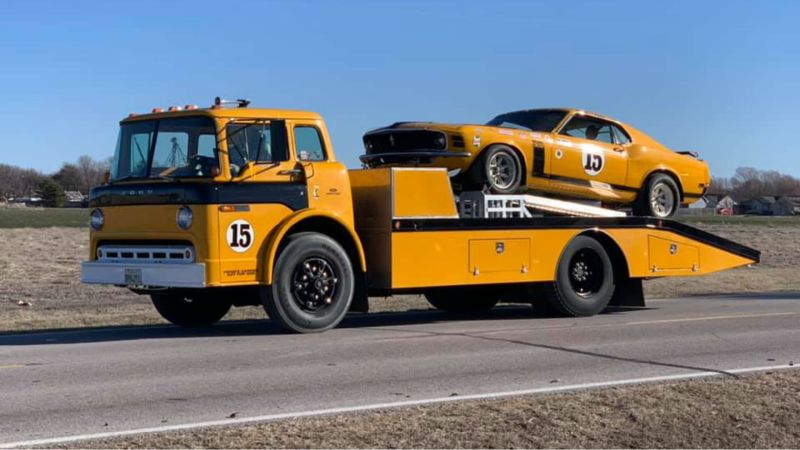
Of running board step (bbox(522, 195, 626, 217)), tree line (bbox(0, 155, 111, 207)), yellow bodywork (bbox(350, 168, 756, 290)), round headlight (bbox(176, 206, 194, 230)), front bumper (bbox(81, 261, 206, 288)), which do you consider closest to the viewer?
front bumper (bbox(81, 261, 206, 288))

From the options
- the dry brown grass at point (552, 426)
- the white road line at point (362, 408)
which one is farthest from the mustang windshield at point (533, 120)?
the dry brown grass at point (552, 426)

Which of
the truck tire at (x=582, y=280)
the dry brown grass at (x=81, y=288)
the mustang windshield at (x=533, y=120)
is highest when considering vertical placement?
the mustang windshield at (x=533, y=120)

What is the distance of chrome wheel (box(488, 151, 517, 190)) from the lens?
45.8 ft

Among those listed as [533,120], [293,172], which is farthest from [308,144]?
[533,120]

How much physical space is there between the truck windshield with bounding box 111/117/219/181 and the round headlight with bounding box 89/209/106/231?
45 cm

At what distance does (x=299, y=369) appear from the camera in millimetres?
9469

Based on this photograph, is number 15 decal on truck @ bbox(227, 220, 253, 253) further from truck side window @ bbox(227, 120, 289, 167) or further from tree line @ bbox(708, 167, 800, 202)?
tree line @ bbox(708, 167, 800, 202)

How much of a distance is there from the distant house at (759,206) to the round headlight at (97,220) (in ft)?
457

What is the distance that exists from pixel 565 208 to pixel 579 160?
2.49ft

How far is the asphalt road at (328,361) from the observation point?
7.78 metres

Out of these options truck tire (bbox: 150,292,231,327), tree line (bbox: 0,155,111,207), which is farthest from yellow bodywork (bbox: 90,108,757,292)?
tree line (bbox: 0,155,111,207)

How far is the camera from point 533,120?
15.0m

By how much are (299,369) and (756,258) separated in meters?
9.82

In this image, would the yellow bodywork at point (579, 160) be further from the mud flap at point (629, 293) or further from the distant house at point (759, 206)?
the distant house at point (759, 206)
